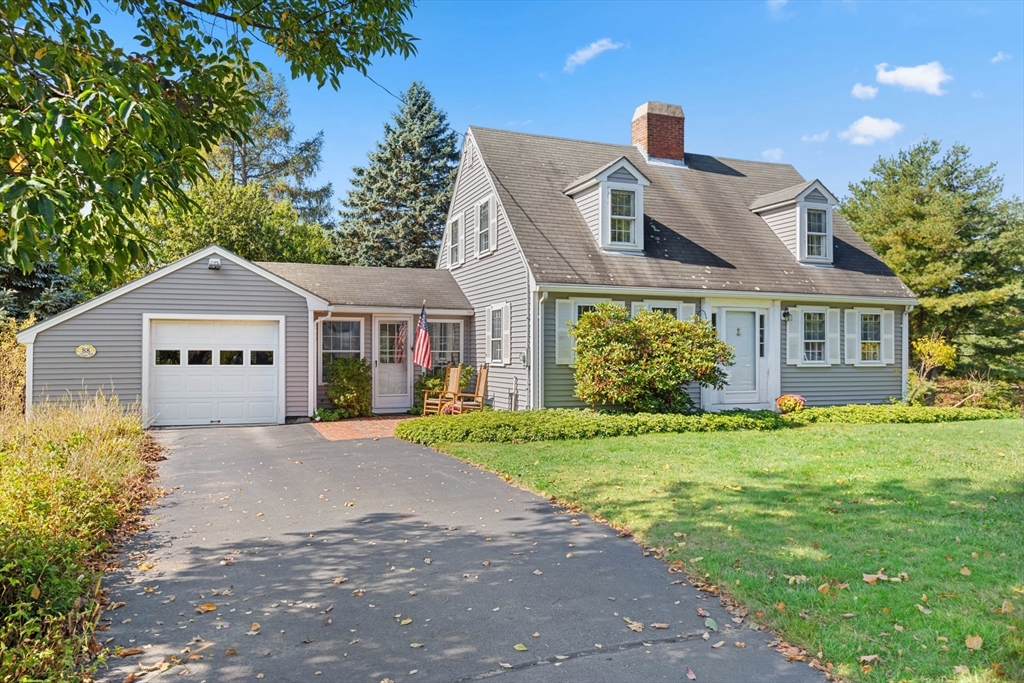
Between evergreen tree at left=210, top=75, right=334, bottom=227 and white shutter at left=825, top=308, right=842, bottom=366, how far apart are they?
26822 mm

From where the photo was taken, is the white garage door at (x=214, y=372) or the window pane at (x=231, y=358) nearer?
the white garage door at (x=214, y=372)

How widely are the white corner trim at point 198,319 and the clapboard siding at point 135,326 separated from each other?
72 mm

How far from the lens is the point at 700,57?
1405 centimetres

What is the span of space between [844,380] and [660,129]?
28.0 ft

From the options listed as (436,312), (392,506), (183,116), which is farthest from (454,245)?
(183,116)

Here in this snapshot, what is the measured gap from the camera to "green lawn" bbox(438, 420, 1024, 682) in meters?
3.66

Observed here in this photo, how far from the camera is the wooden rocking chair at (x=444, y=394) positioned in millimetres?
14742

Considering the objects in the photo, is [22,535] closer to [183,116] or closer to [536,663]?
[183,116]

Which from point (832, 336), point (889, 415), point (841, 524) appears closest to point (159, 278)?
point (841, 524)

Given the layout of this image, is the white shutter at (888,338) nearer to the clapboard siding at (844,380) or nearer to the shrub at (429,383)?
the clapboard siding at (844,380)

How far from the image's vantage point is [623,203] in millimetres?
15047

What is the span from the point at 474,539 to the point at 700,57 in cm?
1248

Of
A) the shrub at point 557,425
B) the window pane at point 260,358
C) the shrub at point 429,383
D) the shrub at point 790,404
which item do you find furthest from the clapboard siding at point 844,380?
the window pane at point 260,358

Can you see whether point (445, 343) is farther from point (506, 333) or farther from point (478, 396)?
point (478, 396)
